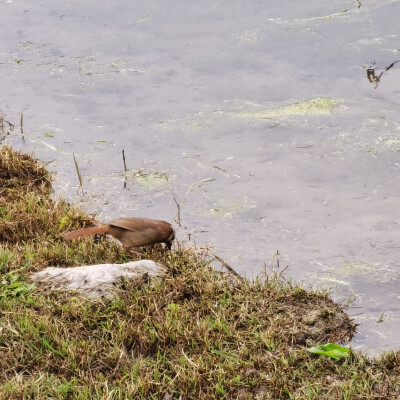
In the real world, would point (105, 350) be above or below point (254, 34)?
below

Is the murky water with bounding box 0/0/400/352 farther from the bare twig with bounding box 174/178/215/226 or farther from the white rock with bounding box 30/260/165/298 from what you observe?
the white rock with bounding box 30/260/165/298

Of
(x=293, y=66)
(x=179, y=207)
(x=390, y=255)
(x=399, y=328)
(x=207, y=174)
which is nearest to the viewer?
(x=399, y=328)

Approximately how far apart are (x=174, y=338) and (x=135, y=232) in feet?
2.53

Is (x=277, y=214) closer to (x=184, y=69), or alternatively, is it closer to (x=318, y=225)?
(x=318, y=225)

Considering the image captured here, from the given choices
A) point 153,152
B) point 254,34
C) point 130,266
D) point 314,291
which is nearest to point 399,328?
point 314,291

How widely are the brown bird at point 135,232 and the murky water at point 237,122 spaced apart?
1.23ft

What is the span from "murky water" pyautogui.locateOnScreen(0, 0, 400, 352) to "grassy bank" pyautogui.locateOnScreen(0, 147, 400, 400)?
278 mm

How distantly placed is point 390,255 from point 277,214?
0.76 meters

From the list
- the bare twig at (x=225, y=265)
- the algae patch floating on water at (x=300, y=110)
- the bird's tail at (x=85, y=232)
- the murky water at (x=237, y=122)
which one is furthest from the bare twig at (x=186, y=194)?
the algae patch floating on water at (x=300, y=110)

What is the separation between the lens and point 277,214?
16.5ft

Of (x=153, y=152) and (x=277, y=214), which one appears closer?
(x=277, y=214)

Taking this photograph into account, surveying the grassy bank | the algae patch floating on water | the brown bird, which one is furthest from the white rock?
the algae patch floating on water

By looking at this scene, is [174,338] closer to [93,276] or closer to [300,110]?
[93,276]

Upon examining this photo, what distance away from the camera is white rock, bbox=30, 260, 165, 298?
4133 mm
